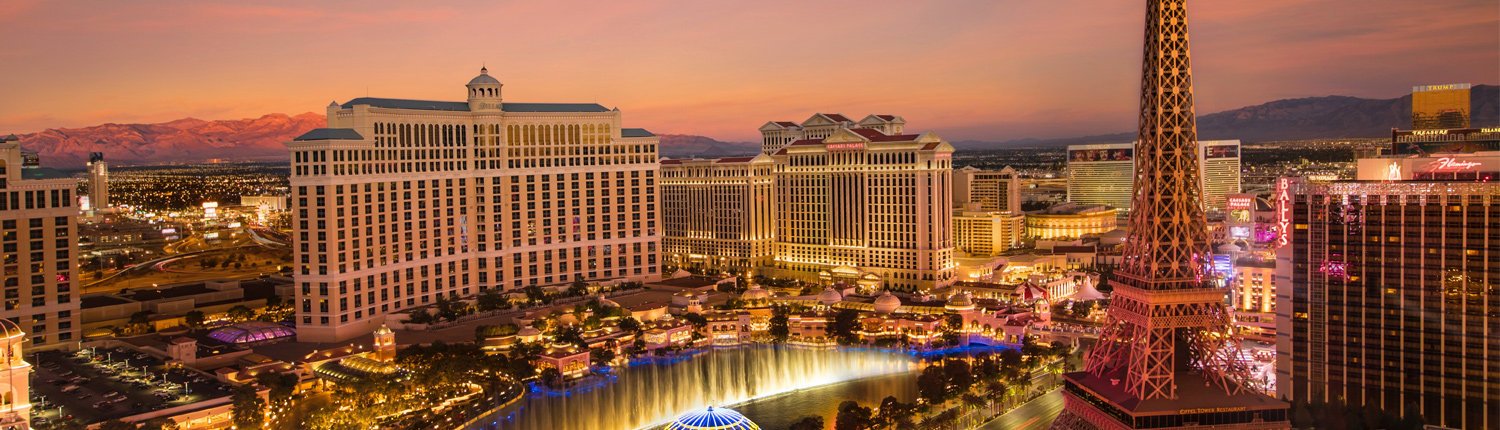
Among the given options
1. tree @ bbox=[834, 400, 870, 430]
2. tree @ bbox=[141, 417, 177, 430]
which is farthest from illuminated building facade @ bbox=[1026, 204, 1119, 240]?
tree @ bbox=[141, 417, 177, 430]

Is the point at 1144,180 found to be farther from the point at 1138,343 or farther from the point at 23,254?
the point at 23,254

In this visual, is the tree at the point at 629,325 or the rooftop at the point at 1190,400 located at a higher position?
the rooftop at the point at 1190,400

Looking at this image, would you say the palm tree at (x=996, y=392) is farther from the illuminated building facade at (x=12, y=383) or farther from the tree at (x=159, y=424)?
the illuminated building facade at (x=12, y=383)

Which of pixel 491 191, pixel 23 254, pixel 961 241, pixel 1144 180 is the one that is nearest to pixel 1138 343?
pixel 1144 180

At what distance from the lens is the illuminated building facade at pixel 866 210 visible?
9569cm

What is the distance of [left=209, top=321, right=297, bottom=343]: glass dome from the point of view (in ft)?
218

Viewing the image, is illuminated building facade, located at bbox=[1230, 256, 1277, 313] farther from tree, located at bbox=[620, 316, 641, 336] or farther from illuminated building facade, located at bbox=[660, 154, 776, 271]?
illuminated building facade, located at bbox=[660, 154, 776, 271]

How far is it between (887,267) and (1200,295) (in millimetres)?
56341

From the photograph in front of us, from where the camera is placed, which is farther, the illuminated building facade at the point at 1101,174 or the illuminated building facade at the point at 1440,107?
the illuminated building facade at the point at 1101,174

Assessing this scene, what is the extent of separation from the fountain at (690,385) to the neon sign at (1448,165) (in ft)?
104

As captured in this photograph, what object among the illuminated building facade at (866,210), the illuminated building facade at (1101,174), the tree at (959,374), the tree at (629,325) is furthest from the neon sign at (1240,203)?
the tree at (629,325)

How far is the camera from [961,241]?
12288cm

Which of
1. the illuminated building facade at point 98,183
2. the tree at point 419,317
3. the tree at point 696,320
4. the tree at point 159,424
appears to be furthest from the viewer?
the illuminated building facade at point 98,183

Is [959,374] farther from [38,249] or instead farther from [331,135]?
[38,249]
